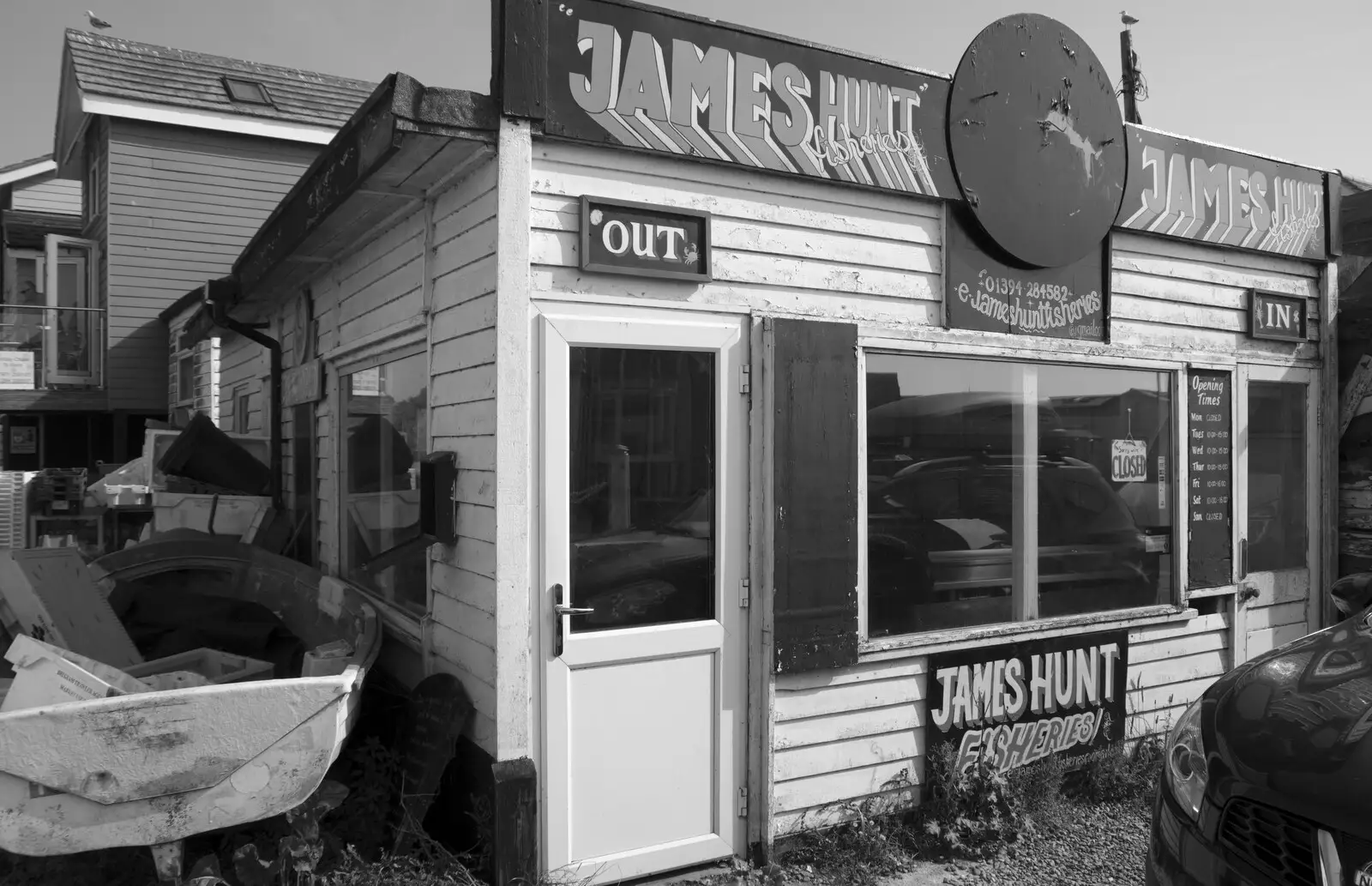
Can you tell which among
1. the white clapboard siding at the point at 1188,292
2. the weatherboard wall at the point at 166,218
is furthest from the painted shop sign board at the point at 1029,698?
the weatherboard wall at the point at 166,218

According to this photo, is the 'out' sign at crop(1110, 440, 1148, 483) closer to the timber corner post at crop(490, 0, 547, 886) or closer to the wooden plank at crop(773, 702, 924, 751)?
the wooden plank at crop(773, 702, 924, 751)

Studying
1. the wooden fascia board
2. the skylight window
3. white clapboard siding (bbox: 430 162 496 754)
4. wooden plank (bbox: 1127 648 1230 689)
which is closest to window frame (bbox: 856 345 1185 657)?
wooden plank (bbox: 1127 648 1230 689)

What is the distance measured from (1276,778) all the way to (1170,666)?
3.18m

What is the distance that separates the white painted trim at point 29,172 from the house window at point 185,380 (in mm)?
7676

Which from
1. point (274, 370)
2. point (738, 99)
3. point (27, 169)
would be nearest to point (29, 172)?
point (27, 169)

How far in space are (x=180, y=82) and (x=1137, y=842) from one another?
16121mm

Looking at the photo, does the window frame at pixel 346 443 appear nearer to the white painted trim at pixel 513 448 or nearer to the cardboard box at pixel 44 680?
the white painted trim at pixel 513 448

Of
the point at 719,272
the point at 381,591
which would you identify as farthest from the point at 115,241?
the point at 719,272

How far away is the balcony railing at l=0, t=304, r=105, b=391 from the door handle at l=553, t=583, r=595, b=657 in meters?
14.3

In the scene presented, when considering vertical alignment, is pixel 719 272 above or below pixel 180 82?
below

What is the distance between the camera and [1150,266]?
18.0 feet

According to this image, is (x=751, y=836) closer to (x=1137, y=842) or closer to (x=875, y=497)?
(x=875, y=497)

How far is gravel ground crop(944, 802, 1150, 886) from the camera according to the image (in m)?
4.18

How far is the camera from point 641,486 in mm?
3979
